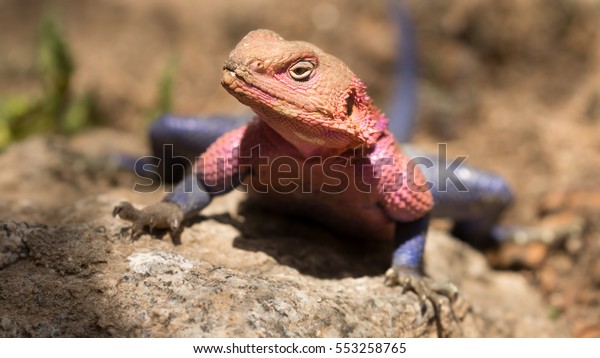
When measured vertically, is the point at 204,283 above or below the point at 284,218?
below

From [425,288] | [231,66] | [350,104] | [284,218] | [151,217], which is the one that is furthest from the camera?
[284,218]

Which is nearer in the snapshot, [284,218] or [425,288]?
[425,288]

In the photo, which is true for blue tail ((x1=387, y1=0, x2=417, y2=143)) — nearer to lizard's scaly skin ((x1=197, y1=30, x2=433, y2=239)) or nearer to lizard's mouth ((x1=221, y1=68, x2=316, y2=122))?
lizard's scaly skin ((x1=197, y1=30, x2=433, y2=239))

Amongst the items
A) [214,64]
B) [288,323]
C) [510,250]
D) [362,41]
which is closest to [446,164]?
[510,250]

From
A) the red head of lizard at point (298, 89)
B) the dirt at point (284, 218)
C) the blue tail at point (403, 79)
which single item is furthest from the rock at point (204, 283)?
the blue tail at point (403, 79)

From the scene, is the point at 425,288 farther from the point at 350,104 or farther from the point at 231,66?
the point at 231,66

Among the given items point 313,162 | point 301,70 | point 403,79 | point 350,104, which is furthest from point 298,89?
point 403,79

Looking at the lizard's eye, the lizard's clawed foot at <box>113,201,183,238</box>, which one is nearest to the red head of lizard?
the lizard's eye
